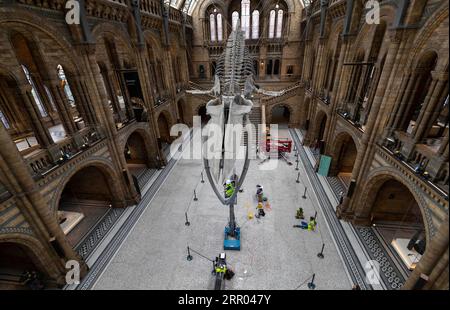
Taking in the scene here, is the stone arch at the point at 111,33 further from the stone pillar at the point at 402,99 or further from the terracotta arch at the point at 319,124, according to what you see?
the terracotta arch at the point at 319,124

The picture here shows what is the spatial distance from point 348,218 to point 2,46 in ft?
54.0

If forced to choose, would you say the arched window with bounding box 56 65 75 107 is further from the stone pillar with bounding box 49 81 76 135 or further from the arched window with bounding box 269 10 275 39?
the arched window with bounding box 269 10 275 39

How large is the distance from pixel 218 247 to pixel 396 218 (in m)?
9.69

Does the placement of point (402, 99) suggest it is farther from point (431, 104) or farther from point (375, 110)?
point (431, 104)

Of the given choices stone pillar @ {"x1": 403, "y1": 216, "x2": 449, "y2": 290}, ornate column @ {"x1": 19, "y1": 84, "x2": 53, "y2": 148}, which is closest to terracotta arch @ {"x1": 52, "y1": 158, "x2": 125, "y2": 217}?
ornate column @ {"x1": 19, "y1": 84, "x2": 53, "y2": 148}

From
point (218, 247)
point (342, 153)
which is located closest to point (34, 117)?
point (218, 247)

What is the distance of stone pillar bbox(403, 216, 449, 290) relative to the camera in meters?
5.85

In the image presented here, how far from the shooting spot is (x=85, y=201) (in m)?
14.2

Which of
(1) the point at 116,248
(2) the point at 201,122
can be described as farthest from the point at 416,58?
(2) the point at 201,122

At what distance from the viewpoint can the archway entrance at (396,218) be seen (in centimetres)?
970

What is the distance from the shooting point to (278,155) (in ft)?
61.1

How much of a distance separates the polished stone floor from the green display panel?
6.54ft

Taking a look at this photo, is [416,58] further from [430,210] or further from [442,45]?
[430,210]

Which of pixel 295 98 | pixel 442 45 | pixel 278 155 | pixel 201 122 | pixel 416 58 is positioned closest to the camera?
pixel 442 45
